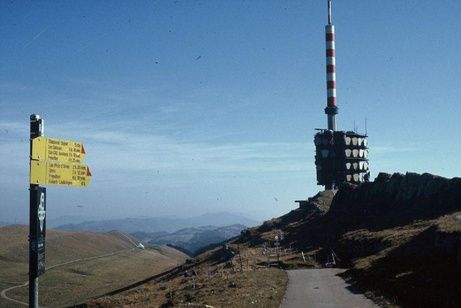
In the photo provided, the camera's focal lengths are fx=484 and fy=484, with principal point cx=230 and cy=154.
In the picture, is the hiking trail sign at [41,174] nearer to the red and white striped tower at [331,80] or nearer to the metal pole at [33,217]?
the metal pole at [33,217]

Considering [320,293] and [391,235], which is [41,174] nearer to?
[320,293]

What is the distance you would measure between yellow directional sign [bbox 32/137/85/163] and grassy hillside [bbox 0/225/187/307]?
6102cm

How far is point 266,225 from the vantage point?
273 feet

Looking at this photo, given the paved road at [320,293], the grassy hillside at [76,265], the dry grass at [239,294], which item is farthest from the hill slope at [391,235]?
the grassy hillside at [76,265]

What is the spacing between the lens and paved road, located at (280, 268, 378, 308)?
21062 millimetres

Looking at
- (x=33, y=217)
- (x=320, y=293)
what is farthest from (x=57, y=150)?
(x=320, y=293)

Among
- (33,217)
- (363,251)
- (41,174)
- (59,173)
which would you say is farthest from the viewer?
(363,251)

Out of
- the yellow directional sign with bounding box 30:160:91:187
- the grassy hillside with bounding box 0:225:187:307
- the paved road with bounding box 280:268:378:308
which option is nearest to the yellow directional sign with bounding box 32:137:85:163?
the yellow directional sign with bounding box 30:160:91:187

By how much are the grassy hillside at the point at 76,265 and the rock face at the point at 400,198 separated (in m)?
41.1

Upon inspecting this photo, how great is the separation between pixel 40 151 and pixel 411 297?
1632 cm

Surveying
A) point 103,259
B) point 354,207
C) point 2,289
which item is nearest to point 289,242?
point 354,207

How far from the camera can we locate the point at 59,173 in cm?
1002

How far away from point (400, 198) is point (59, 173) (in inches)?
2209

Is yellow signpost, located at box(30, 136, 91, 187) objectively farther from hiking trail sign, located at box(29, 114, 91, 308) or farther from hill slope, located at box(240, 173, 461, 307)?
hill slope, located at box(240, 173, 461, 307)
